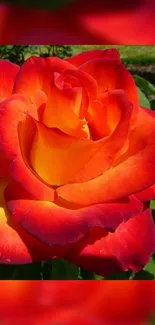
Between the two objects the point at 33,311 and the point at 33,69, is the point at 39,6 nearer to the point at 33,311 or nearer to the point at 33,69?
the point at 33,69

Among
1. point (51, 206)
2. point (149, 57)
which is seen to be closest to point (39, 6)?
point (149, 57)

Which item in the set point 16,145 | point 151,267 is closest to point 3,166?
point 16,145

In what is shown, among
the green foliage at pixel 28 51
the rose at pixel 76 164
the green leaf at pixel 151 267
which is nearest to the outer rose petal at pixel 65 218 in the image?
the rose at pixel 76 164

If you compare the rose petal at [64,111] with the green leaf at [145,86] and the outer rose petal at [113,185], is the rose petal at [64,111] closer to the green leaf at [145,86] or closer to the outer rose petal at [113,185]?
the outer rose petal at [113,185]

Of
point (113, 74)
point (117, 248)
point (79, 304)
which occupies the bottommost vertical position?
point (79, 304)

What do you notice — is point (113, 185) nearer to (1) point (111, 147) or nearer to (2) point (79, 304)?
(1) point (111, 147)

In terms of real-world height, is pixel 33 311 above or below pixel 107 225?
below
